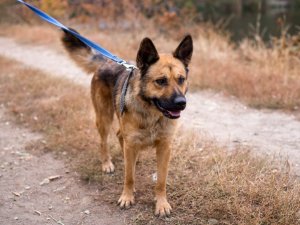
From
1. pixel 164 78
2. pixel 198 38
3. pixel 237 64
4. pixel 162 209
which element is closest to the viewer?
pixel 164 78

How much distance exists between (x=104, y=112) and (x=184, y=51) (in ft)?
4.12

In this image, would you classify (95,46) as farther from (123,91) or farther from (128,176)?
(128,176)

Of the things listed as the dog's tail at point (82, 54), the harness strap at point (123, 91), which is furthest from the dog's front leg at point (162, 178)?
the dog's tail at point (82, 54)

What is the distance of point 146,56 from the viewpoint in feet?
10.8

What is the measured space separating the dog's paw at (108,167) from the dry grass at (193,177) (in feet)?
0.21

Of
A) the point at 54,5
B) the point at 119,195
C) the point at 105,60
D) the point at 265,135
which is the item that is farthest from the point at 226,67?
the point at 54,5

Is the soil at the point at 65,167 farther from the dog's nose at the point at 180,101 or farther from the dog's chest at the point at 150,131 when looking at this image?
the dog's nose at the point at 180,101

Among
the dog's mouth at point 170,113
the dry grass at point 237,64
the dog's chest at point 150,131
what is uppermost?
the dog's mouth at point 170,113

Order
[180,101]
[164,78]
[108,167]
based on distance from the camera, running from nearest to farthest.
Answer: [180,101], [164,78], [108,167]

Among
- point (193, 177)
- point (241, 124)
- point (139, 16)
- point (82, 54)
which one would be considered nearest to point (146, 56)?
point (193, 177)

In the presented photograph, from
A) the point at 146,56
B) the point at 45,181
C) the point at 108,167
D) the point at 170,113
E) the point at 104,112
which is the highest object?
the point at 146,56

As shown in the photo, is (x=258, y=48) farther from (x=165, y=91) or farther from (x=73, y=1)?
(x=73, y=1)

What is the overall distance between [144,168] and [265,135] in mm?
1998

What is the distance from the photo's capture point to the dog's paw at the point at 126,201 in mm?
3572
